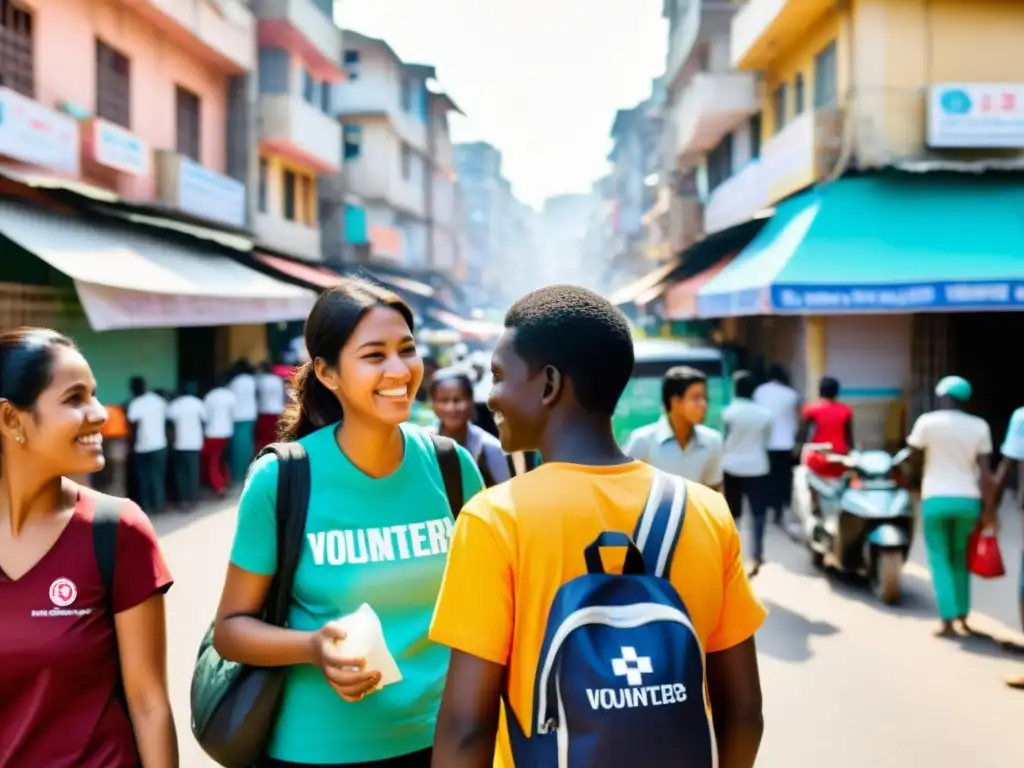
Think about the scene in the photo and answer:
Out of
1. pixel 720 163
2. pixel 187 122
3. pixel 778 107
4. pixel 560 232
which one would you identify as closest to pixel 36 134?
pixel 187 122

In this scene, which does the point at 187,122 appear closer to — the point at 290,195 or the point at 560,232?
the point at 290,195

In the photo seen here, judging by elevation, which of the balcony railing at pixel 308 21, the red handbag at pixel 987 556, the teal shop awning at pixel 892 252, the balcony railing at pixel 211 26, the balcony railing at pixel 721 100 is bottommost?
the red handbag at pixel 987 556

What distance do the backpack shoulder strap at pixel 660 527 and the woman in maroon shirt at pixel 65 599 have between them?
1104 mm

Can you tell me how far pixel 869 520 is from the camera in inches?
285

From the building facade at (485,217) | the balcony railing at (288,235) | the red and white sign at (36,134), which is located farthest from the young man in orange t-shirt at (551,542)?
the building facade at (485,217)

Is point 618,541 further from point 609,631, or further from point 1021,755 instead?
point 1021,755

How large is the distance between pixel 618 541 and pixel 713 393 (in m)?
9.86

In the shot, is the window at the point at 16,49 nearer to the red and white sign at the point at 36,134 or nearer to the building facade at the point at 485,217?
the red and white sign at the point at 36,134

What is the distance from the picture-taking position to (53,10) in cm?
1279

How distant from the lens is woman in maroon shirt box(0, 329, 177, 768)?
6.53 ft

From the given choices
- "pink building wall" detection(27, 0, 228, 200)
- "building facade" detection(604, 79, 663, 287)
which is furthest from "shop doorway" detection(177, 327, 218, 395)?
"building facade" detection(604, 79, 663, 287)

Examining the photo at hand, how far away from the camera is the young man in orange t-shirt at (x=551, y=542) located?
1.58 metres

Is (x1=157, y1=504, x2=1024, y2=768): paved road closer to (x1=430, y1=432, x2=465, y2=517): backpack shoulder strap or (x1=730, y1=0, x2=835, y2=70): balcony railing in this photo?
(x1=430, y1=432, x2=465, y2=517): backpack shoulder strap

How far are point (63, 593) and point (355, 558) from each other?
2.03 ft
